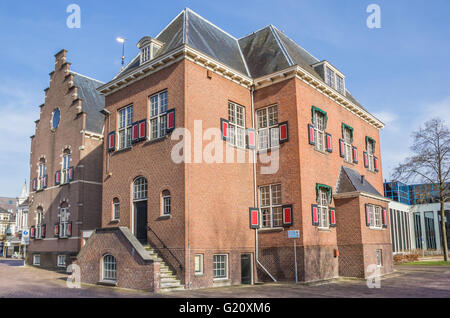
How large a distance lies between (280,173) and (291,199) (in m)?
1.42

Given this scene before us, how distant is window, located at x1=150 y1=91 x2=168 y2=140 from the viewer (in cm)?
1816

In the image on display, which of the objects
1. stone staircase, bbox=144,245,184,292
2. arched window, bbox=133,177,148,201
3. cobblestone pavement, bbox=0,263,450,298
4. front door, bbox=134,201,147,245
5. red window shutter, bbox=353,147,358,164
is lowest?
cobblestone pavement, bbox=0,263,450,298

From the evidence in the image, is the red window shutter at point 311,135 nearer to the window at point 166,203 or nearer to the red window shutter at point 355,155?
the red window shutter at point 355,155

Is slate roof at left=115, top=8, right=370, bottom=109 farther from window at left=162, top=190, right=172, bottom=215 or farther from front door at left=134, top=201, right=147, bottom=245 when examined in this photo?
front door at left=134, top=201, right=147, bottom=245

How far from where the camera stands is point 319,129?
823 inches

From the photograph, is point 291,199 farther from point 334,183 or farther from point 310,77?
point 310,77

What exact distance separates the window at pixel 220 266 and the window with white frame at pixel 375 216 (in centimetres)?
858

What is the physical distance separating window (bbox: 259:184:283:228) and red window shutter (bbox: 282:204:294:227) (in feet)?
1.42

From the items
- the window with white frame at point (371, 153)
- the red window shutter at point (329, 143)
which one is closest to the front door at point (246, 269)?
the red window shutter at point (329, 143)

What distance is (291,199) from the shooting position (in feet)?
59.9

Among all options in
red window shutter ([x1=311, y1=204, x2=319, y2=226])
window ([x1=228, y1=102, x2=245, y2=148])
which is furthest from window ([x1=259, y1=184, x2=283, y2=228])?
window ([x1=228, y1=102, x2=245, y2=148])

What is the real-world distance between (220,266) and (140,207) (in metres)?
4.63

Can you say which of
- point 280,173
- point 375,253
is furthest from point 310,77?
point 375,253

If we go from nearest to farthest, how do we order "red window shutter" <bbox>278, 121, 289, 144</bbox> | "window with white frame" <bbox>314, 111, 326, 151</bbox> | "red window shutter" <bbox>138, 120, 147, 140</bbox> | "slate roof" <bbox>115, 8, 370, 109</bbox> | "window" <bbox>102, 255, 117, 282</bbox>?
"window" <bbox>102, 255, 117, 282</bbox> → "red window shutter" <bbox>138, 120, 147, 140</bbox> → "red window shutter" <bbox>278, 121, 289, 144</bbox> → "slate roof" <bbox>115, 8, 370, 109</bbox> → "window with white frame" <bbox>314, 111, 326, 151</bbox>
